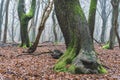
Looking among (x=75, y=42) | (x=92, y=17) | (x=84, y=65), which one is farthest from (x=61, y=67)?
(x=92, y=17)

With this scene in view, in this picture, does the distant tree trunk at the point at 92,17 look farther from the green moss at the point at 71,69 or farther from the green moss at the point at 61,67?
the green moss at the point at 71,69

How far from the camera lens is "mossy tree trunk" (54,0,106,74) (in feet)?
34.3

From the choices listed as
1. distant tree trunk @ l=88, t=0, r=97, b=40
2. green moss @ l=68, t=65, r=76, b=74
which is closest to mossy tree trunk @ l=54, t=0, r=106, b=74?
green moss @ l=68, t=65, r=76, b=74

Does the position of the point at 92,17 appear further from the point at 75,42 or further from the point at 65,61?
the point at 65,61

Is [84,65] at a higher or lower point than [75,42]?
lower

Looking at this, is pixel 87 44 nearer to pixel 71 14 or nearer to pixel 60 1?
pixel 71 14

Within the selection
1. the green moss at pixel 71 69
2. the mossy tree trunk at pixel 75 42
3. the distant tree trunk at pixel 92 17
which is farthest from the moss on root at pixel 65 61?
the distant tree trunk at pixel 92 17

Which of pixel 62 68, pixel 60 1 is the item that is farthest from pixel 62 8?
pixel 62 68

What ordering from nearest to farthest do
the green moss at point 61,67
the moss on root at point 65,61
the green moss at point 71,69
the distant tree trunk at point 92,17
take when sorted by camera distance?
the green moss at point 71,69
the green moss at point 61,67
the moss on root at point 65,61
the distant tree trunk at point 92,17

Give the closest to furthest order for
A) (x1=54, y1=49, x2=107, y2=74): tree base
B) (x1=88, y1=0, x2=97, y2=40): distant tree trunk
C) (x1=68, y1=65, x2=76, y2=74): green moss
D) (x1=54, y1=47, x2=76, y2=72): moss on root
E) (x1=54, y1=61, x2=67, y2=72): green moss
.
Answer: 1. (x1=54, y1=49, x2=107, y2=74): tree base
2. (x1=68, y1=65, x2=76, y2=74): green moss
3. (x1=54, y1=61, x2=67, y2=72): green moss
4. (x1=54, y1=47, x2=76, y2=72): moss on root
5. (x1=88, y1=0, x2=97, y2=40): distant tree trunk

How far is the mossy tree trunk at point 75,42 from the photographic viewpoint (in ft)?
34.3

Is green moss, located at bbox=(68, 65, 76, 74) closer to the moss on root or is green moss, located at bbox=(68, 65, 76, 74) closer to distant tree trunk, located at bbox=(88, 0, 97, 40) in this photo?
the moss on root

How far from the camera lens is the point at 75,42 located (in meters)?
11.3

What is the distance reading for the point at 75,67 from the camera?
10445mm
